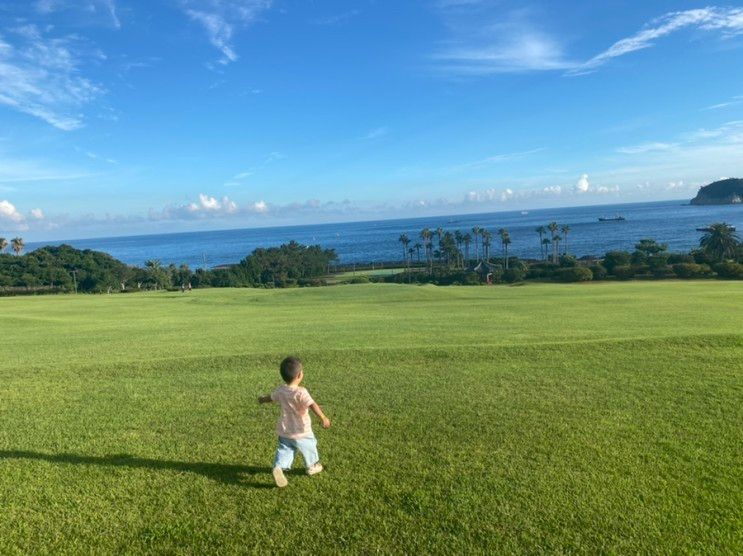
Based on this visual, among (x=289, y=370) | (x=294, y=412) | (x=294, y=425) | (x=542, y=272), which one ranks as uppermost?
(x=289, y=370)

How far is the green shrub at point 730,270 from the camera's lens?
43.2 m

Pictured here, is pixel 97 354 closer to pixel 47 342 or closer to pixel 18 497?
pixel 47 342

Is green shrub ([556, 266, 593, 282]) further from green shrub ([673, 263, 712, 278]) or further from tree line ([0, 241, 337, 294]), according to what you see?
tree line ([0, 241, 337, 294])

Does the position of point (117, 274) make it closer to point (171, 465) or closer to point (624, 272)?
point (624, 272)

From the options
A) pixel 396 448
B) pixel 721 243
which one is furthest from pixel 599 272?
pixel 396 448

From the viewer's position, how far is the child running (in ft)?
16.4

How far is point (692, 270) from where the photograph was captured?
4722 centimetres

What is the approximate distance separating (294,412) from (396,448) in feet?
4.02

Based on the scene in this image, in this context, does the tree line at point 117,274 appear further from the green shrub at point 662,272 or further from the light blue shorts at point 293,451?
the light blue shorts at point 293,451

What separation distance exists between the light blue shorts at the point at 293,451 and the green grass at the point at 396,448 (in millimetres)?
218

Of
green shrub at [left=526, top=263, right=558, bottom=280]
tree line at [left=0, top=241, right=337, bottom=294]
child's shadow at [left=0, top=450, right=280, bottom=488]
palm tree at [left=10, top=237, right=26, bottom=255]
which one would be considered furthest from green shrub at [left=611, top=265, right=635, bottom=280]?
palm tree at [left=10, top=237, right=26, bottom=255]

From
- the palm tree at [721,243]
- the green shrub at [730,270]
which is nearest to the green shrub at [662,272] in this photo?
the green shrub at [730,270]

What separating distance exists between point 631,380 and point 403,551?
5414 mm

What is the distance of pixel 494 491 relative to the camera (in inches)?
181
